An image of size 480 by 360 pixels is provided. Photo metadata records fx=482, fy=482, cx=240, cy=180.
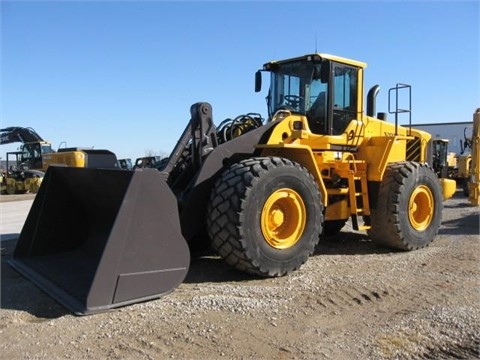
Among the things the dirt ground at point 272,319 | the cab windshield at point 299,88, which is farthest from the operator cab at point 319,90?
the dirt ground at point 272,319

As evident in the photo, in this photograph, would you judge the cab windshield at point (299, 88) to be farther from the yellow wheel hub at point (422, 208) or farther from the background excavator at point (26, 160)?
the background excavator at point (26, 160)

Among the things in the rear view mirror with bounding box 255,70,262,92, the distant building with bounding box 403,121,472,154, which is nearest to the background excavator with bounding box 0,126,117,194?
the rear view mirror with bounding box 255,70,262,92

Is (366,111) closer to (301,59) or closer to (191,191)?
(301,59)

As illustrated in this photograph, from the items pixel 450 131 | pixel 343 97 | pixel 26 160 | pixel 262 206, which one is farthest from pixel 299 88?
pixel 450 131

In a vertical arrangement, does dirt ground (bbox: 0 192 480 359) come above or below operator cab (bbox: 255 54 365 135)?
below

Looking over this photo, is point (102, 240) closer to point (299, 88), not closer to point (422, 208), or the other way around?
point (299, 88)

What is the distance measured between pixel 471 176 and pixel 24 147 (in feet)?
82.7

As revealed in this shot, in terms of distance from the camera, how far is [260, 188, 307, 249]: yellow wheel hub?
5309mm

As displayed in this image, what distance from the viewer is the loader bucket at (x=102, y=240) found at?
407cm

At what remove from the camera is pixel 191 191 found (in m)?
5.27

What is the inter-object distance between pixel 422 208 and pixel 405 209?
766 millimetres

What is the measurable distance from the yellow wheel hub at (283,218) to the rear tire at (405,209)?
6.16 feet

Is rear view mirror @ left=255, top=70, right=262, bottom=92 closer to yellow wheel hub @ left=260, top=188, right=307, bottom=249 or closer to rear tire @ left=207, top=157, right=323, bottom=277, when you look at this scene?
rear tire @ left=207, top=157, right=323, bottom=277

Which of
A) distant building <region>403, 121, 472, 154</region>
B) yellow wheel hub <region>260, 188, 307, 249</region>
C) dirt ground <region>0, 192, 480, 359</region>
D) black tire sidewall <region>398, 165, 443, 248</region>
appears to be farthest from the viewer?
distant building <region>403, 121, 472, 154</region>
